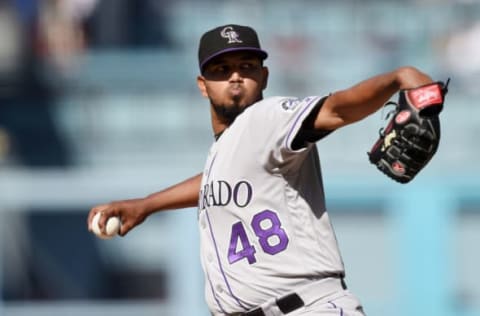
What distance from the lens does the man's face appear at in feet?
12.1

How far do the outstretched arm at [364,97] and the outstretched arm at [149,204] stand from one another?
3.21 ft

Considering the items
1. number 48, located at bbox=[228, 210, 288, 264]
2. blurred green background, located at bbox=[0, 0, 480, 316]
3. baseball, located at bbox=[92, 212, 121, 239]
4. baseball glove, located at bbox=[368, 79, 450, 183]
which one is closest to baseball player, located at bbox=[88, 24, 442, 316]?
number 48, located at bbox=[228, 210, 288, 264]

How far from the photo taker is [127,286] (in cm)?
1175

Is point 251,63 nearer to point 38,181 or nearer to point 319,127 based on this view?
point 319,127

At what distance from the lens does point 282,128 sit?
3387 millimetres

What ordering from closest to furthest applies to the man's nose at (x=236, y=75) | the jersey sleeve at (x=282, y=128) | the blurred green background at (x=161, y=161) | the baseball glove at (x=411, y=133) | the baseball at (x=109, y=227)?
the baseball glove at (x=411, y=133) < the jersey sleeve at (x=282, y=128) < the man's nose at (x=236, y=75) < the baseball at (x=109, y=227) < the blurred green background at (x=161, y=161)

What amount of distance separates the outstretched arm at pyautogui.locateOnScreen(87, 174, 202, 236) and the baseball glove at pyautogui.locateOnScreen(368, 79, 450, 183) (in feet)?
3.60

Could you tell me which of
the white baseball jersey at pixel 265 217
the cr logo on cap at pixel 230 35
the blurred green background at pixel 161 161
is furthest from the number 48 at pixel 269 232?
the blurred green background at pixel 161 161

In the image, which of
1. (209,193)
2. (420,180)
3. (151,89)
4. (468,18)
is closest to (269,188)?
(209,193)

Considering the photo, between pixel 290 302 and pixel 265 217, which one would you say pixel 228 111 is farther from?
pixel 290 302

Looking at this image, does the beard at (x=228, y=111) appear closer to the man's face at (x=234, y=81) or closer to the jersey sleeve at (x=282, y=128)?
the man's face at (x=234, y=81)

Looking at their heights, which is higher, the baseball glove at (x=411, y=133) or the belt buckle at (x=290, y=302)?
the baseball glove at (x=411, y=133)

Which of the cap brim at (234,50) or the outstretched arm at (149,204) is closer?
the cap brim at (234,50)

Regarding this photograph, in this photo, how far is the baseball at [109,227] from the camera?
400 cm
